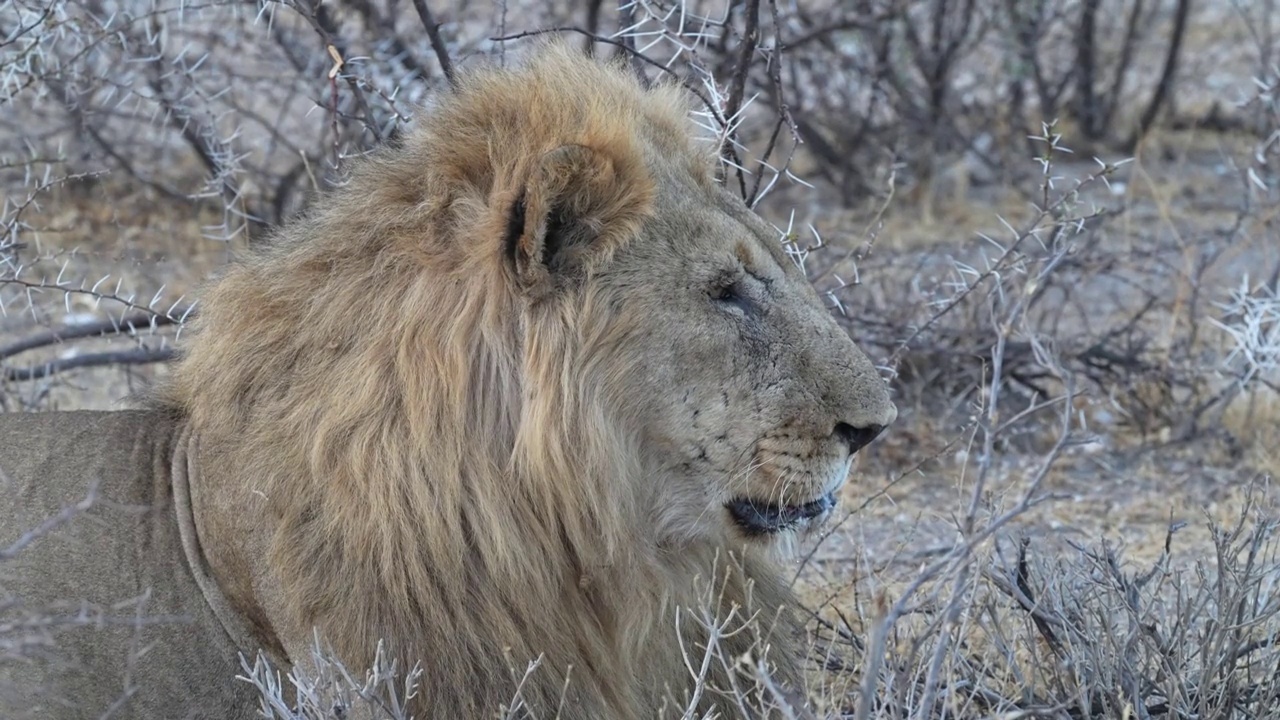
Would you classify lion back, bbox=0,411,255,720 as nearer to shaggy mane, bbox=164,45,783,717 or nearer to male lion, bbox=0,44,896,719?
male lion, bbox=0,44,896,719

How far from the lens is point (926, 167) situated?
841 centimetres

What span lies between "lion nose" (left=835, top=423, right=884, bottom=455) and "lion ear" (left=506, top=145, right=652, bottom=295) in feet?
1.72

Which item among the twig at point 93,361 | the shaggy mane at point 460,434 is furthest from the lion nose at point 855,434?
the twig at point 93,361

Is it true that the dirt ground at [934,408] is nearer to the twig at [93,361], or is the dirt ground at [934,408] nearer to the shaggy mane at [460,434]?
the twig at [93,361]

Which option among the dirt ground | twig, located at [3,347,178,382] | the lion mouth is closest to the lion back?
the dirt ground

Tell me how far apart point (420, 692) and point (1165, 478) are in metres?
3.37

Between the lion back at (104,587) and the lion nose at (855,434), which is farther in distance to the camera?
the lion nose at (855,434)

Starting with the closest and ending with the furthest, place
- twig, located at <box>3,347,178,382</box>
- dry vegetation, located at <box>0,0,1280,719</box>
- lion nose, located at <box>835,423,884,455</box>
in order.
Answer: lion nose, located at <box>835,423,884,455</box>, dry vegetation, located at <box>0,0,1280,719</box>, twig, located at <box>3,347,178,382</box>

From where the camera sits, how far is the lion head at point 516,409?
2693 mm

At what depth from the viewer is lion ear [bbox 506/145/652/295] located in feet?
8.57

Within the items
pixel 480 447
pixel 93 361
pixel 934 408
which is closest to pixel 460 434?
pixel 480 447

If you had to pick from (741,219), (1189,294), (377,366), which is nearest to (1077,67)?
(1189,294)

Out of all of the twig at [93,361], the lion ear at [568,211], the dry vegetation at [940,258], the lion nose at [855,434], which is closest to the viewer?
the lion ear at [568,211]

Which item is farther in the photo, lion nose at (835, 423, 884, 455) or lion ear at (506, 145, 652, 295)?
lion nose at (835, 423, 884, 455)
